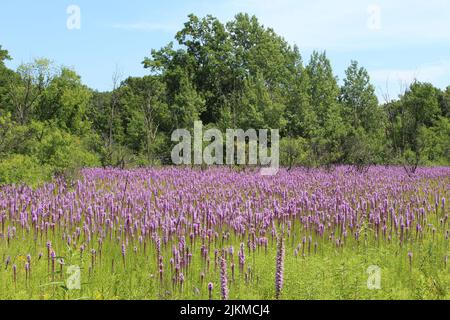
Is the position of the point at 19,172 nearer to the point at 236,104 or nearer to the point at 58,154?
the point at 58,154

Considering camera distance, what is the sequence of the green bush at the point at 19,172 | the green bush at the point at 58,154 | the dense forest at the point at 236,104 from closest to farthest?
the green bush at the point at 19,172 < the green bush at the point at 58,154 < the dense forest at the point at 236,104

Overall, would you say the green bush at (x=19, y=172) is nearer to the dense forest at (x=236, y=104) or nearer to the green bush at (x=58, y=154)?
the green bush at (x=58, y=154)

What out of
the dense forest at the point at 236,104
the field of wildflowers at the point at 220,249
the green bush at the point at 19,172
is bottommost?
the field of wildflowers at the point at 220,249

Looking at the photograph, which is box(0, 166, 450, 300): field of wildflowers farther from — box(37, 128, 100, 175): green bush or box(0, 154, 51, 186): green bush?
box(37, 128, 100, 175): green bush

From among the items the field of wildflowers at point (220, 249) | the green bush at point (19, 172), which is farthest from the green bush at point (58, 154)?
the field of wildflowers at point (220, 249)

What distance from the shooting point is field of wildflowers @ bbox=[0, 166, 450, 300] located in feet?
20.2

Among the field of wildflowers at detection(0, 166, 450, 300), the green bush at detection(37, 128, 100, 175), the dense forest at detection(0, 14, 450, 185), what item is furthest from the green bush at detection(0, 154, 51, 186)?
the dense forest at detection(0, 14, 450, 185)

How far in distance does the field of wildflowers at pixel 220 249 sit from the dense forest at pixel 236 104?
13020 mm

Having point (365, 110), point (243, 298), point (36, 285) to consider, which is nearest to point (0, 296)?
point (36, 285)

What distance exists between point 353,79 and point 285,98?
508 inches

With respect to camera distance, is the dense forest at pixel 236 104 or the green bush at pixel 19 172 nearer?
the green bush at pixel 19 172

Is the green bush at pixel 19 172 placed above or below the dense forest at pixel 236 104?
below

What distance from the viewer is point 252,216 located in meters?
9.48

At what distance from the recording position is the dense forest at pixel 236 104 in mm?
29328
